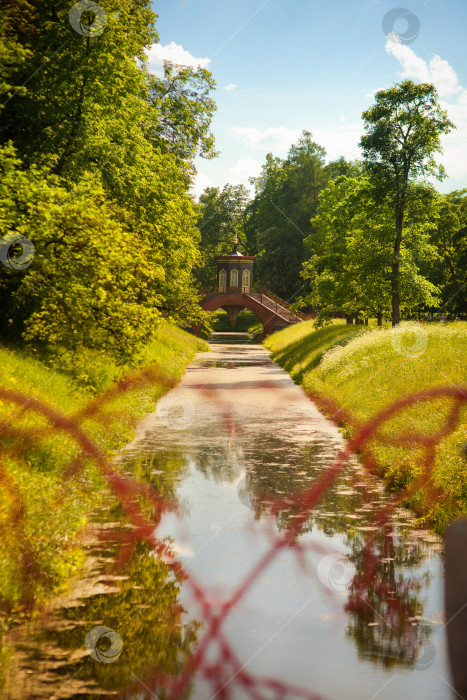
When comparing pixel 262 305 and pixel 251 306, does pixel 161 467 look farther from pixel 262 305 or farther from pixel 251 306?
pixel 251 306

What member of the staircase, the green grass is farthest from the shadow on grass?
the green grass

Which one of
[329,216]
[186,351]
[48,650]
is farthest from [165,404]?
[329,216]

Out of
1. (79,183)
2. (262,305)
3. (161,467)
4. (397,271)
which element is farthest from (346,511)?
(262,305)

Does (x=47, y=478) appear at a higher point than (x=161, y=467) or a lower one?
higher

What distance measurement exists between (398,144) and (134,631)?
29816 mm

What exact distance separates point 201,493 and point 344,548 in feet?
10.7

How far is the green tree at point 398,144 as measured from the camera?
30719 millimetres

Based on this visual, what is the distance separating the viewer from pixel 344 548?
8.46 meters

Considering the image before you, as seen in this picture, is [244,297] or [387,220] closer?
[387,220]

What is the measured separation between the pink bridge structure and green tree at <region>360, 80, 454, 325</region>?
3283cm

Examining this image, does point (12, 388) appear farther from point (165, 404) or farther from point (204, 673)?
point (165, 404)

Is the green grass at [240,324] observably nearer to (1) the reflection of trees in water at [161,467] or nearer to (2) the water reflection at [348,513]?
(2) the water reflection at [348,513]

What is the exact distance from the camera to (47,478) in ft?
28.2

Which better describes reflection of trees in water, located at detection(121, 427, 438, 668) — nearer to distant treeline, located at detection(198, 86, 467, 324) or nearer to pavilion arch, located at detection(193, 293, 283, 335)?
distant treeline, located at detection(198, 86, 467, 324)
